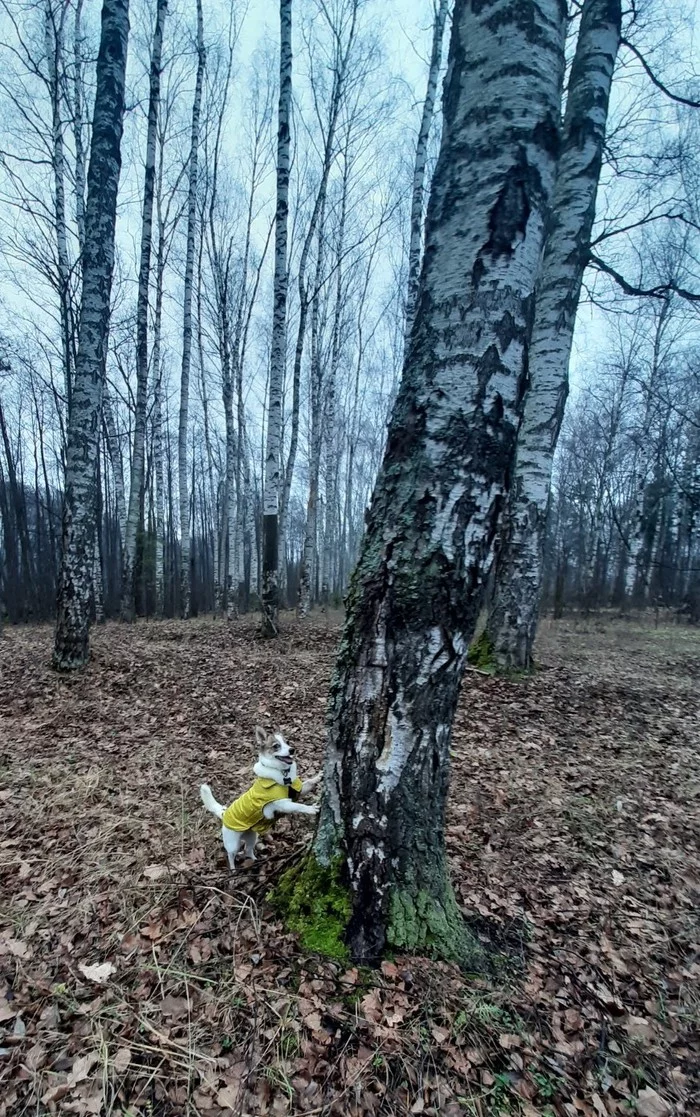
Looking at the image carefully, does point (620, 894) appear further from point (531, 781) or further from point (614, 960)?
point (531, 781)

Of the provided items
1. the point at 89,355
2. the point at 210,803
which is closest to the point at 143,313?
the point at 89,355

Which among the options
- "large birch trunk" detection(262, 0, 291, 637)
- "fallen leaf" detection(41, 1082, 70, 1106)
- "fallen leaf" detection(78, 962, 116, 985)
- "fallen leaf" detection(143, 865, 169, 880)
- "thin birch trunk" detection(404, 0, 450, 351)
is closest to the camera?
"fallen leaf" detection(41, 1082, 70, 1106)

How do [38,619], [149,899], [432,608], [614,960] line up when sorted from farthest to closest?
[38,619] < [149,899] < [614,960] < [432,608]

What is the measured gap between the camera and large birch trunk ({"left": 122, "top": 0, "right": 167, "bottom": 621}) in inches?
391

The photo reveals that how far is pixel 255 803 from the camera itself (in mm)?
2256

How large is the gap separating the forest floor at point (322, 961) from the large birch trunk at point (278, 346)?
5061 mm

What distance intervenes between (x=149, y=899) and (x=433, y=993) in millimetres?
1375

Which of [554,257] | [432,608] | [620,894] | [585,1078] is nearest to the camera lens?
[585,1078]

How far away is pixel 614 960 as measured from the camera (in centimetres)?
207

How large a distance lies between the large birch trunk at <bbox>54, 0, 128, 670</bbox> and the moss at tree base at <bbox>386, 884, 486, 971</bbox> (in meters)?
5.67

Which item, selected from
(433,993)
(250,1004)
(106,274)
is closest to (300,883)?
(250,1004)

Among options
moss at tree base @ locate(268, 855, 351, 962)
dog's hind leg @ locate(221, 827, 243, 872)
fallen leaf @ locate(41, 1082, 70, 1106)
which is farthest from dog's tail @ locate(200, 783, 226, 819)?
fallen leaf @ locate(41, 1082, 70, 1106)

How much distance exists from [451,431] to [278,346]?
26.9ft

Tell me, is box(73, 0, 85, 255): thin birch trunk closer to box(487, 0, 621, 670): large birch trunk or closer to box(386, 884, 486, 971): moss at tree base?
box(487, 0, 621, 670): large birch trunk
